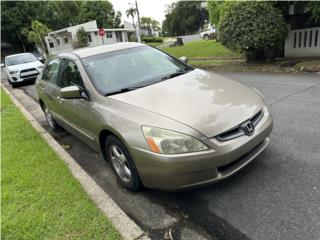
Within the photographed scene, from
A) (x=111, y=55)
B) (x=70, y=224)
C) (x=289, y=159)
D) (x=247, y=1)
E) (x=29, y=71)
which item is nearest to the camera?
(x=70, y=224)

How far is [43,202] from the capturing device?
342cm

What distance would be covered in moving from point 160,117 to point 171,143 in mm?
313

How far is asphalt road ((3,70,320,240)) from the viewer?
264cm

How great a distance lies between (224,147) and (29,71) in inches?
500

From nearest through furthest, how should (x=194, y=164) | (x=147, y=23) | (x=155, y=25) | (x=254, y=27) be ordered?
(x=194, y=164), (x=254, y=27), (x=147, y=23), (x=155, y=25)

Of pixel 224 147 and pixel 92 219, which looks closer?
pixel 224 147

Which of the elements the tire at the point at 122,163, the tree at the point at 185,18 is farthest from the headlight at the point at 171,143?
the tree at the point at 185,18

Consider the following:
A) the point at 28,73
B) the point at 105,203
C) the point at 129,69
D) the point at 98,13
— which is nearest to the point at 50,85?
the point at 129,69

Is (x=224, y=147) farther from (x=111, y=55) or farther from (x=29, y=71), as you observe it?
(x=29, y=71)

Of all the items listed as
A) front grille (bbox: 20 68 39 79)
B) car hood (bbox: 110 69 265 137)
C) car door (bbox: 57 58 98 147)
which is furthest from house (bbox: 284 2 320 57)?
front grille (bbox: 20 68 39 79)

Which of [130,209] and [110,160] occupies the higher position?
[110,160]

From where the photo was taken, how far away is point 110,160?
3719 millimetres

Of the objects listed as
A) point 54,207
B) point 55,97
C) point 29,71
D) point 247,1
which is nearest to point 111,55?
point 55,97

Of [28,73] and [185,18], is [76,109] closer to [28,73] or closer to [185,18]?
[28,73]
